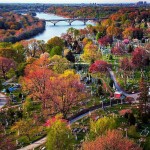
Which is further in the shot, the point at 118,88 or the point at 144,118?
the point at 118,88

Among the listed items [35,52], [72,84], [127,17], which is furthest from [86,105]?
[127,17]

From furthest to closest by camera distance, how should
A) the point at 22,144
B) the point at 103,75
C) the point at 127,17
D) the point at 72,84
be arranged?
1. the point at 127,17
2. the point at 103,75
3. the point at 72,84
4. the point at 22,144

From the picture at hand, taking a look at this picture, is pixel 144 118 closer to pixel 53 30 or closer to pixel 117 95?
pixel 117 95

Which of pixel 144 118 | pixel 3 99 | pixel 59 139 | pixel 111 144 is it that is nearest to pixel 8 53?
pixel 3 99

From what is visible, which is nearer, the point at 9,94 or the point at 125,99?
the point at 125,99

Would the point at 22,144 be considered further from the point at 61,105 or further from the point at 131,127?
the point at 131,127

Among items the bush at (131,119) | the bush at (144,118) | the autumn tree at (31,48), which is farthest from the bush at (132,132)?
the autumn tree at (31,48)

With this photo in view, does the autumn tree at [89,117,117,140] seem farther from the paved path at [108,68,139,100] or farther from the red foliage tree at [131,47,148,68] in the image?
the red foliage tree at [131,47,148,68]

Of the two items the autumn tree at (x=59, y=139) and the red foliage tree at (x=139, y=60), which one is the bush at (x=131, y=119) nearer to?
the autumn tree at (x=59, y=139)
